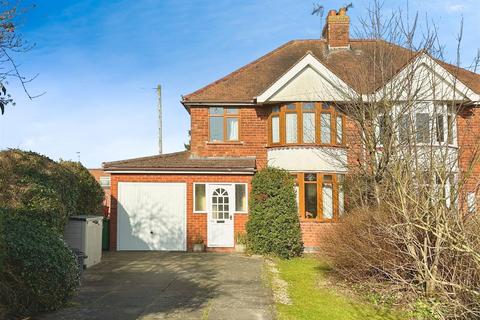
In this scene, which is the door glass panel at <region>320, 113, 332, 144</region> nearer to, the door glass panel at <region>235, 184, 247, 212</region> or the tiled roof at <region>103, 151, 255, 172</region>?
the tiled roof at <region>103, 151, 255, 172</region>

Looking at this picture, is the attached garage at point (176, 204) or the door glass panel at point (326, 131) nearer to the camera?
the attached garage at point (176, 204)

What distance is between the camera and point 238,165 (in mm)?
15508

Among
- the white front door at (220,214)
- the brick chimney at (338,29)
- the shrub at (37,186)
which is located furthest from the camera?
the brick chimney at (338,29)

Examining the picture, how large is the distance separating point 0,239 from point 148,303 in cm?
280

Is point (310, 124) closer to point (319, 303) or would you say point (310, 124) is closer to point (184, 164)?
point (184, 164)

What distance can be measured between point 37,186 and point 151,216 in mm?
6671

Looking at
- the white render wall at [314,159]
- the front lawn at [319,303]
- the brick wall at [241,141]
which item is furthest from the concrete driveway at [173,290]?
the brick wall at [241,141]

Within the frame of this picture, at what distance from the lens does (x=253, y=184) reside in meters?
14.5

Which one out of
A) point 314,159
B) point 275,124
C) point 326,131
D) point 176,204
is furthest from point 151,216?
point 326,131

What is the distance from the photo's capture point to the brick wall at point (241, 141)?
16672 mm

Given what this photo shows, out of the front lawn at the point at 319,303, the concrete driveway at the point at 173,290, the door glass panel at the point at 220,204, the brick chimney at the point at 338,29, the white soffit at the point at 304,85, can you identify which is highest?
the brick chimney at the point at 338,29

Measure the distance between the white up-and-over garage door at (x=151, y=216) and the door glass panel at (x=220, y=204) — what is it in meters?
1.12

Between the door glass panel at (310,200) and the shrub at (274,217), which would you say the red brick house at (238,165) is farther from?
the shrub at (274,217)

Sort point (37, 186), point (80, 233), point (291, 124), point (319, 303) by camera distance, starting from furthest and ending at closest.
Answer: point (291, 124), point (80, 233), point (37, 186), point (319, 303)
